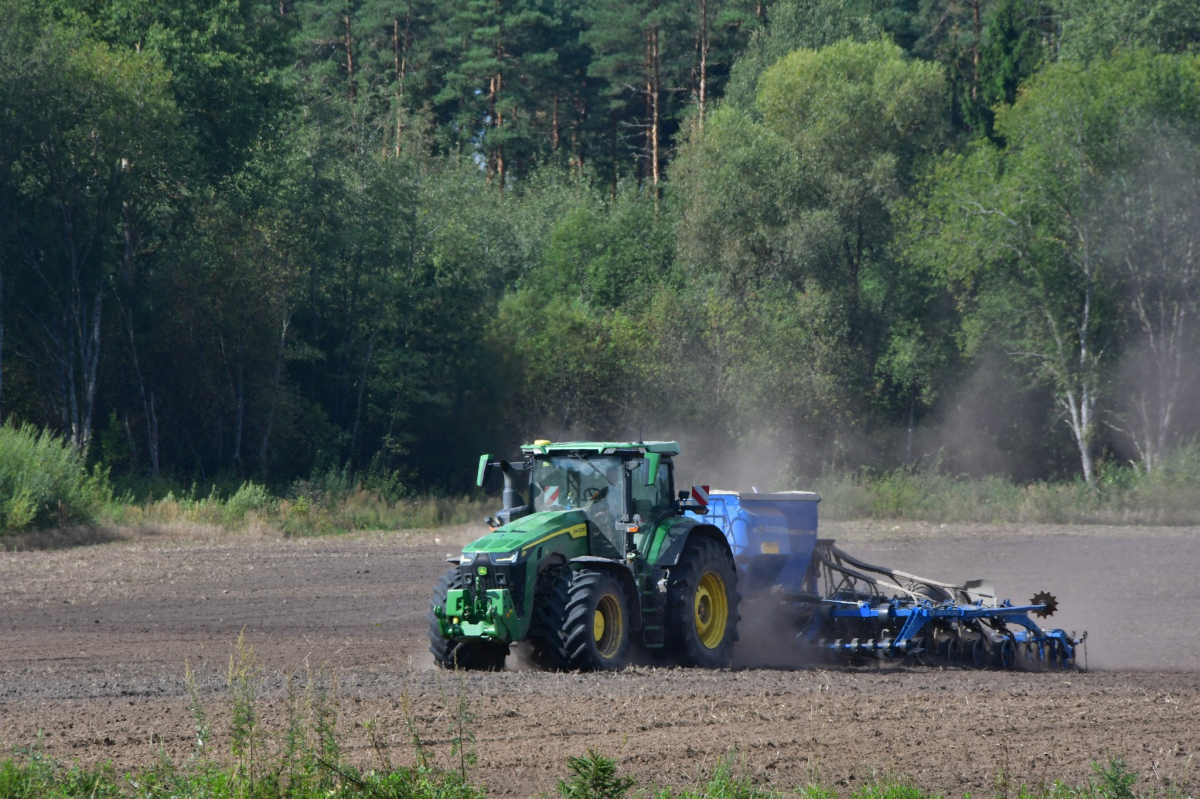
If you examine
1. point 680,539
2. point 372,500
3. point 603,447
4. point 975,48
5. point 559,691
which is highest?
point 975,48

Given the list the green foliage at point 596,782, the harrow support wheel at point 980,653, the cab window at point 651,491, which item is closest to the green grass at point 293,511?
the cab window at point 651,491

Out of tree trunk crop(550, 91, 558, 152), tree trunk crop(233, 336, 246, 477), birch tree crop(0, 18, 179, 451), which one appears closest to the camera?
birch tree crop(0, 18, 179, 451)

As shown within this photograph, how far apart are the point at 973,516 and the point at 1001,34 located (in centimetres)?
2076

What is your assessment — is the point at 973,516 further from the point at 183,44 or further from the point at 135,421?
the point at 183,44

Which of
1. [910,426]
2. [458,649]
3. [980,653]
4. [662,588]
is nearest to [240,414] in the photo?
[458,649]

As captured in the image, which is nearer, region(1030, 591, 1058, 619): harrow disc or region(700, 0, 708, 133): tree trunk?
region(1030, 591, 1058, 619): harrow disc

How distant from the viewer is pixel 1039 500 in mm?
33125

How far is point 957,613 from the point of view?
42.1 ft

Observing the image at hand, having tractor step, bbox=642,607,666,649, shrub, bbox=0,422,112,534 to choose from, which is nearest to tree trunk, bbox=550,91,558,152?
shrub, bbox=0,422,112,534

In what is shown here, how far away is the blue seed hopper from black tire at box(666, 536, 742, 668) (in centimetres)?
52

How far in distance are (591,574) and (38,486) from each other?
16.7 m

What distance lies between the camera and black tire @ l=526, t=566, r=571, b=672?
10859 millimetres

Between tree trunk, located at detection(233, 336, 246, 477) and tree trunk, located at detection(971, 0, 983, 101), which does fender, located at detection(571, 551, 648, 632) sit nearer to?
tree trunk, located at detection(233, 336, 246, 477)

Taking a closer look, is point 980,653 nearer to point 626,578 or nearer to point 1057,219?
point 626,578
